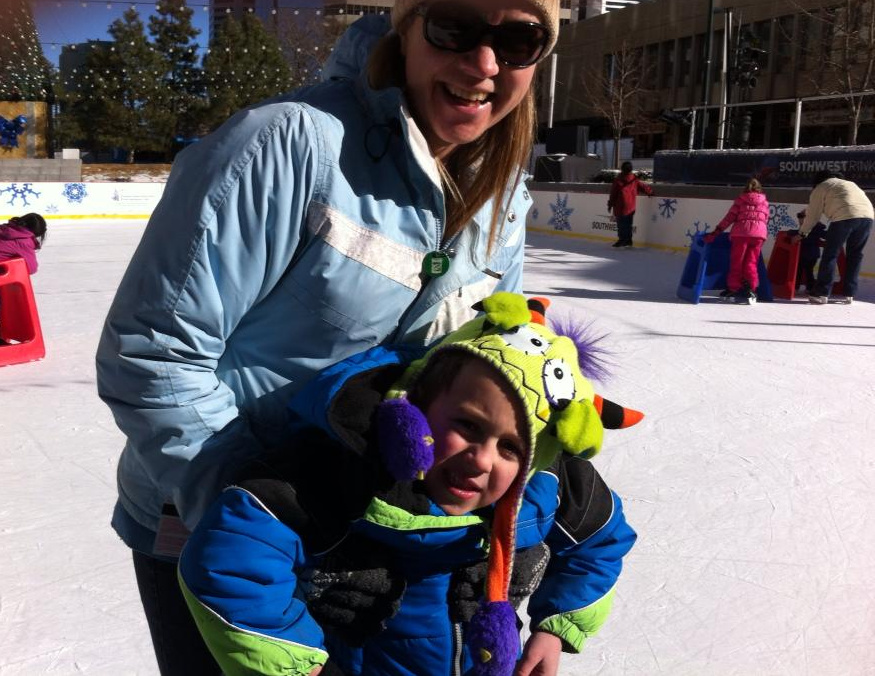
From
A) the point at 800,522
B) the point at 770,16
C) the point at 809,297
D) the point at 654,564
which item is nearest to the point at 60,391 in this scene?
the point at 654,564

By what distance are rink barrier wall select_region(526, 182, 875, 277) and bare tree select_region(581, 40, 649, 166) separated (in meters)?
19.0

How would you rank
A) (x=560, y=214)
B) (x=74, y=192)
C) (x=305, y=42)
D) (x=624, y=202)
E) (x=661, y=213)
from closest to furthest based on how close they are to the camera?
(x=624, y=202) → (x=661, y=213) → (x=560, y=214) → (x=74, y=192) → (x=305, y=42)

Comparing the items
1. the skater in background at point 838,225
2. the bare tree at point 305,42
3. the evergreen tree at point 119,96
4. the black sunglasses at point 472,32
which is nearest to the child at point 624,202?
the skater in background at point 838,225

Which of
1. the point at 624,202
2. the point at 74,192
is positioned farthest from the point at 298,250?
the point at 74,192

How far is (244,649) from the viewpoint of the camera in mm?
998

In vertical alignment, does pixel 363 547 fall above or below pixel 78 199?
above

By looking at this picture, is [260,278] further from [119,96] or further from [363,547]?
[119,96]

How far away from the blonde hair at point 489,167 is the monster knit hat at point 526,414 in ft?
0.55

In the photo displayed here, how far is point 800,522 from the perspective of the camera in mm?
3240

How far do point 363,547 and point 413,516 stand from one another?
8cm

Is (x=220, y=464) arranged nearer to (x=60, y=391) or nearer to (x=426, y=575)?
(x=426, y=575)

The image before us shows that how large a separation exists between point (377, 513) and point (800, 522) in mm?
2657

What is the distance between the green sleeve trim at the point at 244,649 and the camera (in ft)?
3.25

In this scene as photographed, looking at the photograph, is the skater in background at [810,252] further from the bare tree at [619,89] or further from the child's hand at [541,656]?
the bare tree at [619,89]
